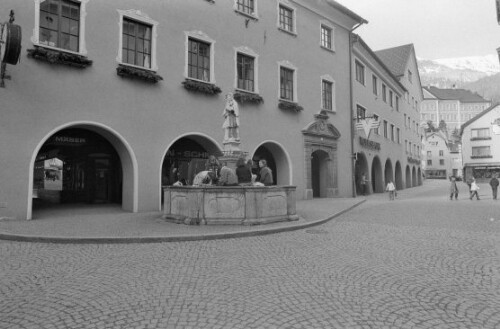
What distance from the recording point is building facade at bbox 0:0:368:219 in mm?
11461

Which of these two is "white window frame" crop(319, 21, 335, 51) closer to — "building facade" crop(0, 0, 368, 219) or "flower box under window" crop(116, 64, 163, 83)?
"building facade" crop(0, 0, 368, 219)

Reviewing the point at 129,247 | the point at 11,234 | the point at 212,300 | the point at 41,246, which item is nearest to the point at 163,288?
the point at 212,300

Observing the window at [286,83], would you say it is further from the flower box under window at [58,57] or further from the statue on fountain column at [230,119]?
the flower box under window at [58,57]

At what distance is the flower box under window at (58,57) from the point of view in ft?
37.2

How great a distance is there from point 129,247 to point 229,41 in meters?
11.8

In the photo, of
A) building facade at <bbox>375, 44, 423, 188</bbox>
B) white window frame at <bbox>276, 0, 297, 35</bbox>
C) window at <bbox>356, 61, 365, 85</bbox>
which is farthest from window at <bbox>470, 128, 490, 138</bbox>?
white window frame at <bbox>276, 0, 297, 35</bbox>

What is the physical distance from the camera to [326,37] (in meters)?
22.8

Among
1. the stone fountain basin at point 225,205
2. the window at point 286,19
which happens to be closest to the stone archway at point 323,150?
the window at point 286,19

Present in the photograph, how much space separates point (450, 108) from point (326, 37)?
10183 cm

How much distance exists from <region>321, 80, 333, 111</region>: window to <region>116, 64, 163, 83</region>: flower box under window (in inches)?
437

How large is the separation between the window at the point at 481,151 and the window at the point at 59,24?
6458cm

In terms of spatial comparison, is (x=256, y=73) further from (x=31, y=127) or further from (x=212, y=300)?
(x=212, y=300)

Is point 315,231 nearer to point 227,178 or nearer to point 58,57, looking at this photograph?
point 227,178

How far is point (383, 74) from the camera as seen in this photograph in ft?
106
